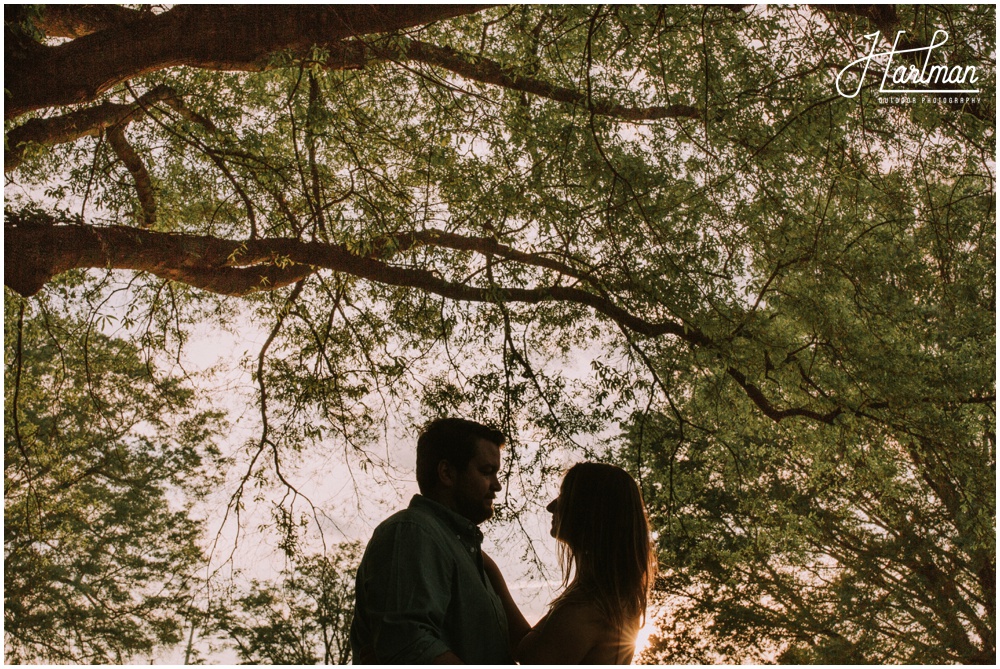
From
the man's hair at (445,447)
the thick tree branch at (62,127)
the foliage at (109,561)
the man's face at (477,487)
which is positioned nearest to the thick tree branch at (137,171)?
the thick tree branch at (62,127)

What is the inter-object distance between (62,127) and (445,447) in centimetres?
383

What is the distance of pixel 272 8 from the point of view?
3.42 meters

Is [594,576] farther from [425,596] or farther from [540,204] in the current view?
[540,204]

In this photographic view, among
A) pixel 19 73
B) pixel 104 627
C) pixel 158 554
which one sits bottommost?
pixel 104 627

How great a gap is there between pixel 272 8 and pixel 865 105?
368cm

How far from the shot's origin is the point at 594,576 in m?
2.05

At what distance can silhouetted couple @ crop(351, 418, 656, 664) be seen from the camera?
179 centimetres

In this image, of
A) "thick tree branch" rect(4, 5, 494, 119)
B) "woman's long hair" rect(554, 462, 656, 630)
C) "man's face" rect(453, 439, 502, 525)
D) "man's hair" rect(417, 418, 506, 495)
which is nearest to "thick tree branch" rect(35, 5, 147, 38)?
"thick tree branch" rect(4, 5, 494, 119)

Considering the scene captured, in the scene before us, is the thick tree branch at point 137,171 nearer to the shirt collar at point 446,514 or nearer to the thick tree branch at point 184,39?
the thick tree branch at point 184,39

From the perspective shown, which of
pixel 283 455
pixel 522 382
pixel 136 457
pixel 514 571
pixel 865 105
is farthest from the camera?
pixel 136 457

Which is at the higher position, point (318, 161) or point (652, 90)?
point (652, 90)

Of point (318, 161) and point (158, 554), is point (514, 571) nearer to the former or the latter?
point (318, 161)

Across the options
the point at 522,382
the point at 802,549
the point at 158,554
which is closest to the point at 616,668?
the point at 522,382

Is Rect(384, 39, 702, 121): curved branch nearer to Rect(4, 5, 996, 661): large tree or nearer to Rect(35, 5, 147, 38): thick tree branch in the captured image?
Rect(4, 5, 996, 661): large tree
